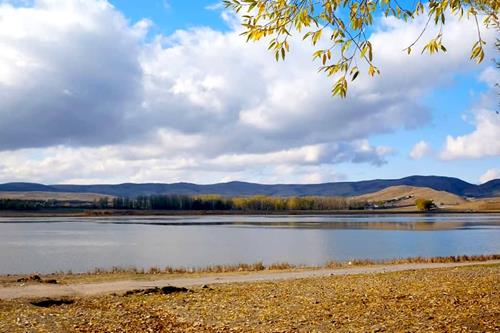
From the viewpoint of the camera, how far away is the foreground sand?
1195 cm

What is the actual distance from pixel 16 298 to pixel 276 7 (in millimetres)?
13727

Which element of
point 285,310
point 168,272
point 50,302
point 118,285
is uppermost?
point 285,310

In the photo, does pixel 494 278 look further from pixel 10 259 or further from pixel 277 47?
pixel 10 259

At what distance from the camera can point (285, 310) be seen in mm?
13852

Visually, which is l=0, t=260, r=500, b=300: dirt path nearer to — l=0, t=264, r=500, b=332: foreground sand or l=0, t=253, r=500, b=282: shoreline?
l=0, t=253, r=500, b=282: shoreline

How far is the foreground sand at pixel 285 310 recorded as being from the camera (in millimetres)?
11953

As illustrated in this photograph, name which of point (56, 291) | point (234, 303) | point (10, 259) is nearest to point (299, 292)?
point (234, 303)

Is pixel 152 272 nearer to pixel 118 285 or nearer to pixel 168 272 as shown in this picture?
pixel 168 272

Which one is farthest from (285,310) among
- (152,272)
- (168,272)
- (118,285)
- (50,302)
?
(152,272)

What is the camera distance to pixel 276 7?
8391 millimetres

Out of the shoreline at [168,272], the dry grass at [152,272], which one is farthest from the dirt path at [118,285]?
the dry grass at [152,272]

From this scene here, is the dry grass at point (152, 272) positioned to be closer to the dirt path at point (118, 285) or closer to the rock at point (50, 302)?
the dirt path at point (118, 285)

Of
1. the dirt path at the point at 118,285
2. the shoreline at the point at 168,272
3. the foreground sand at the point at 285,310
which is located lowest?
the shoreline at the point at 168,272

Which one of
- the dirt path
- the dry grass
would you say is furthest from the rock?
the dry grass
